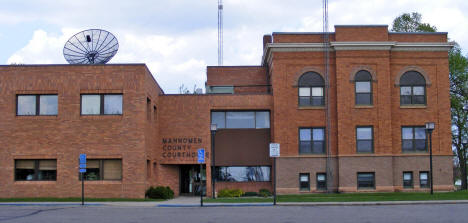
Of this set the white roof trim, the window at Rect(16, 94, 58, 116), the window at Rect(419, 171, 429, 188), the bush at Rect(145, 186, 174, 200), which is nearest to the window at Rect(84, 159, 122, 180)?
the bush at Rect(145, 186, 174, 200)

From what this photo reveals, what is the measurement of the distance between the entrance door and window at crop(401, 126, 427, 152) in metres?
14.5

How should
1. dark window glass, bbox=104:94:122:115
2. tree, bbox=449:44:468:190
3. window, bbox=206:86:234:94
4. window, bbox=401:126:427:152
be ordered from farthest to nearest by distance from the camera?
tree, bbox=449:44:468:190, window, bbox=206:86:234:94, window, bbox=401:126:427:152, dark window glass, bbox=104:94:122:115

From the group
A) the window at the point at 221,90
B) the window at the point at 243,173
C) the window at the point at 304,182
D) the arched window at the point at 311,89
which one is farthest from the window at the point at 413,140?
the window at the point at 221,90

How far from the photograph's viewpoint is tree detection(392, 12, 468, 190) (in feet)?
174

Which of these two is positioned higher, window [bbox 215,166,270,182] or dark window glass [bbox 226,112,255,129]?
dark window glass [bbox 226,112,255,129]

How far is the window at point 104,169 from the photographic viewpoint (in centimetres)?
3456

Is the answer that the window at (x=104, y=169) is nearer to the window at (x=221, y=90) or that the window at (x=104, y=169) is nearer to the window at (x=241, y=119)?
the window at (x=241, y=119)

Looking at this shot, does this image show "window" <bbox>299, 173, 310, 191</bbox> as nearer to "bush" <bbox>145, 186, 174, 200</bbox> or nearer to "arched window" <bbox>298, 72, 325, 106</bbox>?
"arched window" <bbox>298, 72, 325, 106</bbox>

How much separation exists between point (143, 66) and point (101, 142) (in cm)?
512

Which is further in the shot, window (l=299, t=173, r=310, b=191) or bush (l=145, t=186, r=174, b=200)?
window (l=299, t=173, r=310, b=191)

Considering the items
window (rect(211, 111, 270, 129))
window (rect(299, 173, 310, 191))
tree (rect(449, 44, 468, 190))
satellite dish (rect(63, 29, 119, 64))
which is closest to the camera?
satellite dish (rect(63, 29, 119, 64))

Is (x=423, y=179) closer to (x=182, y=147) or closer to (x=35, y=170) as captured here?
(x=182, y=147)

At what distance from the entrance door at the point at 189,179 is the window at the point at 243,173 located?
2.14 m

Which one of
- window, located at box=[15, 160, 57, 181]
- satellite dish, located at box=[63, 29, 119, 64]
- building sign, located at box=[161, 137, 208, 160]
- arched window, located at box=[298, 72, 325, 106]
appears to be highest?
satellite dish, located at box=[63, 29, 119, 64]
